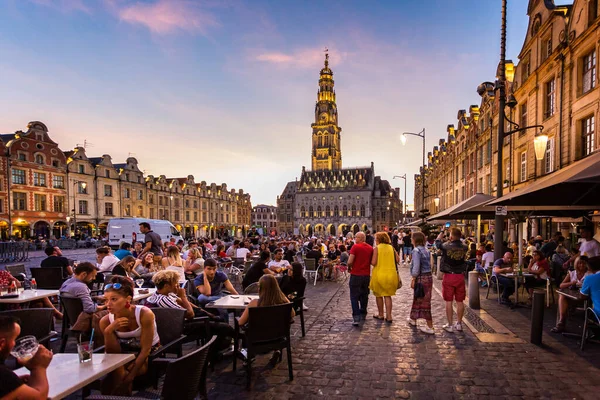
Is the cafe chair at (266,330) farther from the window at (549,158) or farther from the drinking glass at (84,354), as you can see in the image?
the window at (549,158)

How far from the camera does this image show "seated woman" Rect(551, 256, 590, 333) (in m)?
6.78

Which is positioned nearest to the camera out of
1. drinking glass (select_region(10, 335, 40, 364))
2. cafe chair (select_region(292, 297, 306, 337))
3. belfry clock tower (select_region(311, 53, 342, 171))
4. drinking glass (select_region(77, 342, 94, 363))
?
drinking glass (select_region(10, 335, 40, 364))

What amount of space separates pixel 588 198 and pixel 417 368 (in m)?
7.58

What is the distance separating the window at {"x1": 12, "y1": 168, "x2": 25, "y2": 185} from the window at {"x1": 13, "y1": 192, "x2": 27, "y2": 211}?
128 cm

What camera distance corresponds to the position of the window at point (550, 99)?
1761cm

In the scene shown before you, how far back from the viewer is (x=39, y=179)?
134 feet

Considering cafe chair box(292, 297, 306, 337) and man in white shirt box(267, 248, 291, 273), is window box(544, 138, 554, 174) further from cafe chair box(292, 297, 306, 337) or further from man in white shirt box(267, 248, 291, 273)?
cafe chair box(292, 297, 306, 337)

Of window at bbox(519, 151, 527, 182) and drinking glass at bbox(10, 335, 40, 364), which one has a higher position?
window at bbox(519, 151, 527, 182)

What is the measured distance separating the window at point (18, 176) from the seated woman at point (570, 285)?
47357mm

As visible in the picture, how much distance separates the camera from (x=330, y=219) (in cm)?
10238

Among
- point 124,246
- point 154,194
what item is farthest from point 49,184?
point 124,246

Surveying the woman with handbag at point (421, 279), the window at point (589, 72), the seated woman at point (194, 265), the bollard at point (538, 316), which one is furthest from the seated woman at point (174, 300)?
the window at point (589, 72)

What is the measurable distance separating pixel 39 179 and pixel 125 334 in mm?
46336

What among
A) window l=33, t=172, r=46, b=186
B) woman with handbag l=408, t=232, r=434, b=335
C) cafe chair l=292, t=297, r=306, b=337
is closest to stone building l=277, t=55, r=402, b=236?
window l=33, t=172, r=46, b=186
